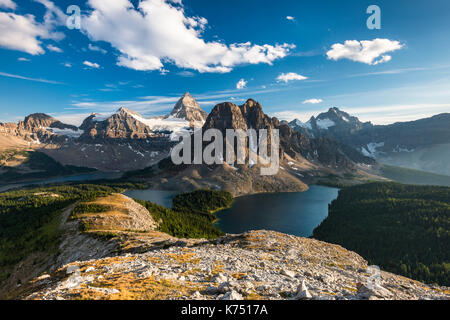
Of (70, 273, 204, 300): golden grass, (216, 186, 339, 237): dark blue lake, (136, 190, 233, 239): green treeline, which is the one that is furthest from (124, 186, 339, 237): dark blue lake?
(70, 273, 204, 300): golden grass

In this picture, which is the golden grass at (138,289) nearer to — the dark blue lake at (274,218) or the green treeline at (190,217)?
the green treeline at (190,217)

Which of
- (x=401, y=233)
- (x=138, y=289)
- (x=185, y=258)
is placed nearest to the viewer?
(x=138, y=289)

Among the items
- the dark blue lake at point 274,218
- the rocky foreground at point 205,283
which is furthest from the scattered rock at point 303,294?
the dark blue lake at point 274,218

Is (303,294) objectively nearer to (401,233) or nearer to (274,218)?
(274,218)

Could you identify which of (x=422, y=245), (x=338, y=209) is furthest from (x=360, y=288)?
(x=338, y=209)

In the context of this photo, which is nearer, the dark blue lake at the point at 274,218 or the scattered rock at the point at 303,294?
the scattered rock at the point at 303,294

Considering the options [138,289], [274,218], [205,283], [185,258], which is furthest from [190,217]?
[138,289]

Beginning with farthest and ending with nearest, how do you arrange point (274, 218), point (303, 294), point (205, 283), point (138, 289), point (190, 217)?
point (274, 218) < point (190, 217) < point (205, 283) < point (138, 289) < point (303, 294)
